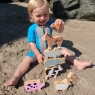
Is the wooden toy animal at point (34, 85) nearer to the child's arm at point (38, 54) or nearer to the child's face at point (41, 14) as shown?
the child's arm at point (38, 54)

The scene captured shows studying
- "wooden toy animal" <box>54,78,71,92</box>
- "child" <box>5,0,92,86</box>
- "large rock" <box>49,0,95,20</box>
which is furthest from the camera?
"large rock" <box>49,0,95,20</box>

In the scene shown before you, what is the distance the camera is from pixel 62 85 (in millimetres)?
1638

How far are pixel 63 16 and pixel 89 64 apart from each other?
59.7 inches

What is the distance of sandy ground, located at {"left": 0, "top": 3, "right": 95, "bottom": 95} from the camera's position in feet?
5.48

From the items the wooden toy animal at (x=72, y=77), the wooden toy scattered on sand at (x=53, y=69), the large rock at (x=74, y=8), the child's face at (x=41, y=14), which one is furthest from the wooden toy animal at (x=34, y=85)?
the large rock at (x=74, y=8)

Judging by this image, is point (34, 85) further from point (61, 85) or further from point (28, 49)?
point (28, 49)

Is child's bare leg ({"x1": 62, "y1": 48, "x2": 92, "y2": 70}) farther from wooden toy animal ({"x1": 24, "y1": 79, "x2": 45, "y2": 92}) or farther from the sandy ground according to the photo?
wooden toy animal ({"x1": 24, "y1": 79, "x2": 45, "y2": 92})

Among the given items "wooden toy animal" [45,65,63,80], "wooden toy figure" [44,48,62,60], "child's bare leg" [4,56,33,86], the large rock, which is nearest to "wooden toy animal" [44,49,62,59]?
"wooden toy figure" [44,48,62,60]

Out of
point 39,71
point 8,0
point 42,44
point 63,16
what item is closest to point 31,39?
point 42,44

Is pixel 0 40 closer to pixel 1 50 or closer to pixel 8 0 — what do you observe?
pixel 1 50

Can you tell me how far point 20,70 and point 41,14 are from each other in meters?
0.47

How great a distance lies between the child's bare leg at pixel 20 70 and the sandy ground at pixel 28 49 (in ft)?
0.11

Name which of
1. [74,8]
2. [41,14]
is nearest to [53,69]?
[41,14]

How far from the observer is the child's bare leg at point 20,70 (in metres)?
1.67
